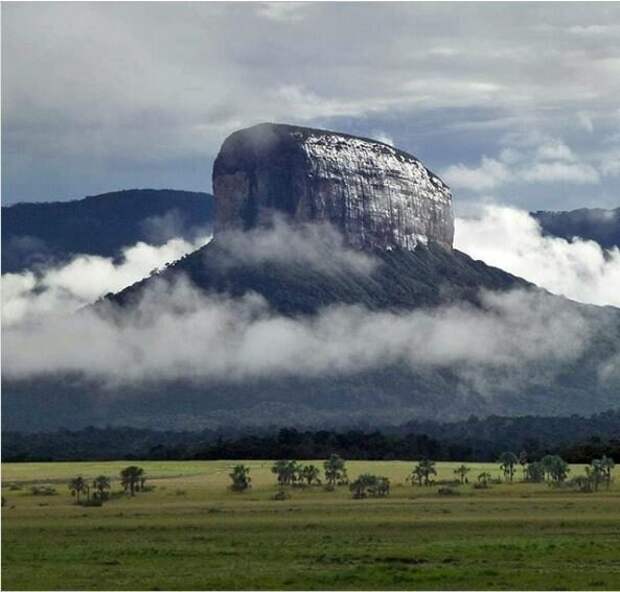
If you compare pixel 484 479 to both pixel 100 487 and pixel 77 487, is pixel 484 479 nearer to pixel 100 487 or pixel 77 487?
pixel 100 487

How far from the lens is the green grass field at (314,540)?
2564 inches

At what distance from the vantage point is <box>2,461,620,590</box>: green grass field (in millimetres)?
65125

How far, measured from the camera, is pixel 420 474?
138000mm

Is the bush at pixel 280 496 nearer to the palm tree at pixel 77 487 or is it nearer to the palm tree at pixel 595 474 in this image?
the palm tree at pixel 77 487

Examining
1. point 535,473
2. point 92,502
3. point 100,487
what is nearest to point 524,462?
point 535,473

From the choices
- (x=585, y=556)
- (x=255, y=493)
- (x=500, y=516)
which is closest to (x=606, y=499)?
(x=500, y=516)

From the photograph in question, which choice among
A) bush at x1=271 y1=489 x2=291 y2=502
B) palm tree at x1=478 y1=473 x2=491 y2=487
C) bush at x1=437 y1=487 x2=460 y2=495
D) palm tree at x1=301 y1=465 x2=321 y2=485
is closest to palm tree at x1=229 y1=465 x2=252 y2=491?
bush at x1=271 y1=489 x2=291 y2=502

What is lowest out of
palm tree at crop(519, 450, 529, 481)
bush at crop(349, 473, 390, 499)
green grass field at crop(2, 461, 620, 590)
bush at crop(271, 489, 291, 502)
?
green grass field at crop(2, 461, 620, 590)

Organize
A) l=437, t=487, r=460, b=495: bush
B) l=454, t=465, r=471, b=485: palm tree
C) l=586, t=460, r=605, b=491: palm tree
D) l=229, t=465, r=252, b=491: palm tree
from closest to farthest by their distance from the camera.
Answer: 1. l=437, t=487, r=460, b=495: bush
2. l=586, t=460, r=605, b=491: palm tree
3. l=229, t=465, r=252, b=491: palm tree
4. l=454, t=465, r=471, b=485: palm tree

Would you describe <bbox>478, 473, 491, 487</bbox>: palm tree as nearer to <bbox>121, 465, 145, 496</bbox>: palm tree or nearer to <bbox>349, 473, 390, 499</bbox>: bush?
<bbox>349, 473, 390, 499</bbox>: bush

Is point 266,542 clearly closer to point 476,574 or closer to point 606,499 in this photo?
point 476,574

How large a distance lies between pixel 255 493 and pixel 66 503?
16.1 metres

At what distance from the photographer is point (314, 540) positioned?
8238 centimetres

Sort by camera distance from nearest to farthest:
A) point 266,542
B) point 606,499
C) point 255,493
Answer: point 266,542 < point 606,499 < point 255,493
